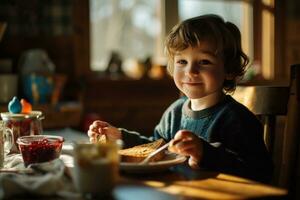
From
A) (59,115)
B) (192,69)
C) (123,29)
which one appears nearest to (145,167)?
(192,69)

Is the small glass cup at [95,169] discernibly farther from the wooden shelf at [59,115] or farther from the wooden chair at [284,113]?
the wooden shelf at [59,115]

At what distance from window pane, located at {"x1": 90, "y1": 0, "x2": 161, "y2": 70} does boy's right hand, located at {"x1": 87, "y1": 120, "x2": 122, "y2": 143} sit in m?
1.90

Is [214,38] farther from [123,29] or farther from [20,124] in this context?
[123,29]

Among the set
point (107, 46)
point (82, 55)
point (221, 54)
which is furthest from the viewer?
point (107, 46)

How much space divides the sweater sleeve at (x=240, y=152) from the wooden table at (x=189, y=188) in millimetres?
99

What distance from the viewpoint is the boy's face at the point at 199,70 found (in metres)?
1.30

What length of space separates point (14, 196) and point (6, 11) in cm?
218

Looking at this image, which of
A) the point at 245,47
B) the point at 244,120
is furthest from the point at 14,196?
the point at 245,47

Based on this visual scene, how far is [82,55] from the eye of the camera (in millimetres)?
2998

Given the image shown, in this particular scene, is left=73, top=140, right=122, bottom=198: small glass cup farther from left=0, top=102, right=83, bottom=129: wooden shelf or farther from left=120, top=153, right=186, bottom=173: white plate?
left=0, top=102, right=83, bottom=129: wooden shelf

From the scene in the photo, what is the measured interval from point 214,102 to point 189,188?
1.80ft

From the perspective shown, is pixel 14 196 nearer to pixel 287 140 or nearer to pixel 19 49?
pixel 287 140

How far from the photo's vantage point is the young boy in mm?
1160

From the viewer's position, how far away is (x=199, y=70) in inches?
51.1
